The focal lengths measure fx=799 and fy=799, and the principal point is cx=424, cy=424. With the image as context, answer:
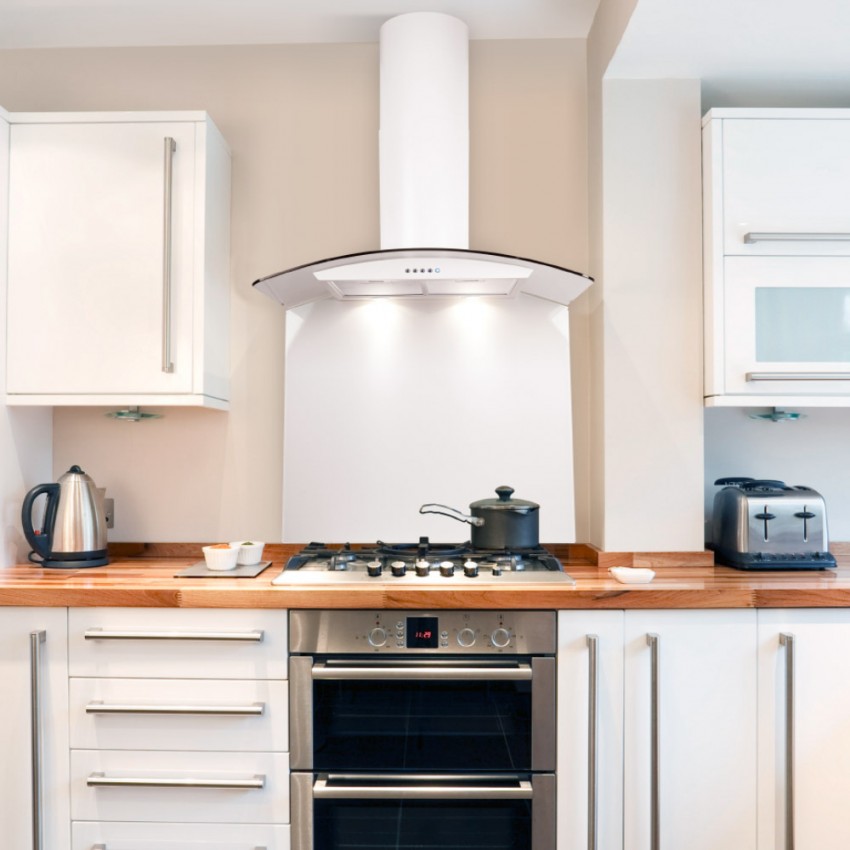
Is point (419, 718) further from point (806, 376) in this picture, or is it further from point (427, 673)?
point (806, 376)

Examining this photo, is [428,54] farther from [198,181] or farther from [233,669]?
[233,669]

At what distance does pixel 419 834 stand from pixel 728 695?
83 centimetres

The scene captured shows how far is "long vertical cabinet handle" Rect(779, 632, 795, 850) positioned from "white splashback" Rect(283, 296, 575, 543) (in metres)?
0.76

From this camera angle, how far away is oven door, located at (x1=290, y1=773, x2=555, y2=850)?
76.4 inches

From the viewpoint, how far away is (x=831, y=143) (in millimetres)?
2262

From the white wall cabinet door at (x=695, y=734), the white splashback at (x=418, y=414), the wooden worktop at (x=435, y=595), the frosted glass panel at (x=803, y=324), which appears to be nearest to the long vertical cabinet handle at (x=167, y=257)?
the white splashback at (x=418, y=414)

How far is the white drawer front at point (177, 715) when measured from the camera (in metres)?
1.96

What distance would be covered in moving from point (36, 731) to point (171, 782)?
1.16 feet

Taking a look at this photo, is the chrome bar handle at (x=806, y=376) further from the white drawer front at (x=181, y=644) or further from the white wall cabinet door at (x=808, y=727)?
the white drawer front at (x=181, y=644)

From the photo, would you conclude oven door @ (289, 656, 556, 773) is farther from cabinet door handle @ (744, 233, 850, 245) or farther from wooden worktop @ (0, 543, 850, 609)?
cabinet door handle @ (744, 233, 850, 245)

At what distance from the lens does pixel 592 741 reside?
193 centimetres

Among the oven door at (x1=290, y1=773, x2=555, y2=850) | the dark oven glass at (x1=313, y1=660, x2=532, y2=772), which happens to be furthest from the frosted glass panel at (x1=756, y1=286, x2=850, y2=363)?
the oven door at (x1=290, y1=773, x2=555, y2=850)

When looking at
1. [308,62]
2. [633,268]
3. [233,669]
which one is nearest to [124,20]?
[308,62]

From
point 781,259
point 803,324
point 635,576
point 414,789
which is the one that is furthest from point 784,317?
point 414,789
